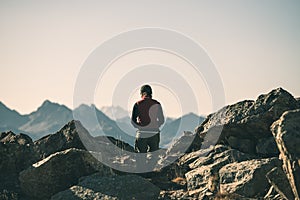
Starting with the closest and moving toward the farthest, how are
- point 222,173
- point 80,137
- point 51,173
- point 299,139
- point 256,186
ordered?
point 299,139
point 256,186
point 222,173
point 51,173
point 80,137

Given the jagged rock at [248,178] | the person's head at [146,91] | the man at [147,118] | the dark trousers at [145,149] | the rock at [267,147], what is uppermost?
the person's head at [146,91]

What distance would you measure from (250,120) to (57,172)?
8.80 metres

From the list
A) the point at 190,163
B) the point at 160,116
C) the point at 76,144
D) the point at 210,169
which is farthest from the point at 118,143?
the point at 210,169

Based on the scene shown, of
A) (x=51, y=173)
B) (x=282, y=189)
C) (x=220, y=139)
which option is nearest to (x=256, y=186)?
(x=282, y=189)

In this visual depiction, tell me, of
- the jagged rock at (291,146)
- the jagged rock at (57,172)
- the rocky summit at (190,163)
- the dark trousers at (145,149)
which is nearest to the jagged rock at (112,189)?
the rocky summit at (190,163)

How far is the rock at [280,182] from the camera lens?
14195 mm

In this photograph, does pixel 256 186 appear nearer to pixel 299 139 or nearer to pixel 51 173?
pixel 299 139

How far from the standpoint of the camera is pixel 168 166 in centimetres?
2062

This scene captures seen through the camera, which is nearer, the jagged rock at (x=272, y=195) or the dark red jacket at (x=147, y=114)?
the jagged rock at (x=272, y=195)

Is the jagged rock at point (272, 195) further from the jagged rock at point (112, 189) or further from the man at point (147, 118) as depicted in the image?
the man at point (147, 118)

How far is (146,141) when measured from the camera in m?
20.0

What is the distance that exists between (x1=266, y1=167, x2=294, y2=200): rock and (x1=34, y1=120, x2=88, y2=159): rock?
1041 centimetres

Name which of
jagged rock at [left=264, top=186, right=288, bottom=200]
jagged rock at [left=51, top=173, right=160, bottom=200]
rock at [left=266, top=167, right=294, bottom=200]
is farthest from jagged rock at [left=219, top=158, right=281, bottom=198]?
jagged rock at [left=51, top=173, right=160, bottom=200]

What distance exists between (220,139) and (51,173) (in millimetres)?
7895
